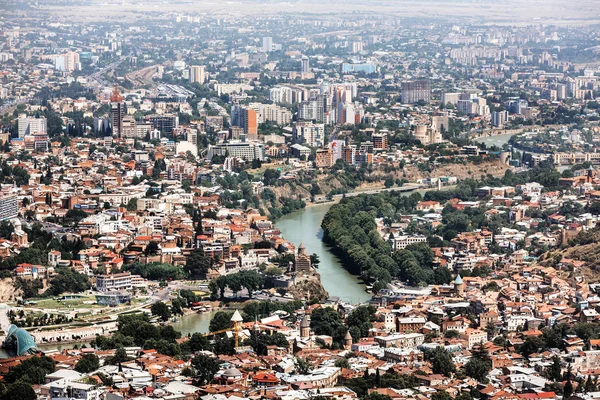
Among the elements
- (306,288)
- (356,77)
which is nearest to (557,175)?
(306,288)

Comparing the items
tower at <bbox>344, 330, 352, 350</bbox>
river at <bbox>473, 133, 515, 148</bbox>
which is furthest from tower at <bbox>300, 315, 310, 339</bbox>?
river at <bbox>473, 133, 515, 148</bbox>

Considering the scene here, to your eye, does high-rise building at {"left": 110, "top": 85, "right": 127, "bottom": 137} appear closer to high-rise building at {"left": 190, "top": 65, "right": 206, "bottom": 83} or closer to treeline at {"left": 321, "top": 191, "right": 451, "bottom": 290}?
treeline at {"left": 321, "top": 191, "right": 451, "bottom": 290}

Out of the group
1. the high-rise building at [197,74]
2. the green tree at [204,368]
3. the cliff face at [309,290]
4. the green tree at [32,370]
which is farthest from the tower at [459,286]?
the high-rise building at [197,74]

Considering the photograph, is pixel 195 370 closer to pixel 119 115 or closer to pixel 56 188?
pixel 56 188

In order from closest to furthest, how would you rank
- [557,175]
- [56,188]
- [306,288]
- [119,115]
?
1. [306,288]
2. [56,188]
3. [557,175]
4. [119,115]

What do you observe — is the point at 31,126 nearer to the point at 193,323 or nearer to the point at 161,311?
the point at 161,311

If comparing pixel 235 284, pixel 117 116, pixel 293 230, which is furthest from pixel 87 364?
pixel 117 116

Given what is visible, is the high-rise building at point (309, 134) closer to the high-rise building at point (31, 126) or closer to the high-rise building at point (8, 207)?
the high-rise building at point (31, 126)
